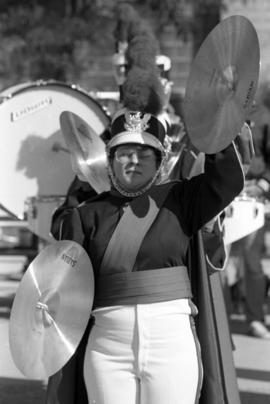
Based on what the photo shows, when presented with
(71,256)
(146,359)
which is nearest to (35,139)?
(71,256)

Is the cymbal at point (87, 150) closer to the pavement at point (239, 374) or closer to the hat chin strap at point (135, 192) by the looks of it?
the hat chin strap at point (135, 192)

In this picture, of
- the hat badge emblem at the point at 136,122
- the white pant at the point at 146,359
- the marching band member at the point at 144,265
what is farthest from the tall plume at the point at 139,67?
the white pant at the point at 146,359

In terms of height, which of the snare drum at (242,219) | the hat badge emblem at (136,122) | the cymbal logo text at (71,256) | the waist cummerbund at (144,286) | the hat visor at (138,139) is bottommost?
the snare drum at (242,219)

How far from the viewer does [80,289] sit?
337 centimetres

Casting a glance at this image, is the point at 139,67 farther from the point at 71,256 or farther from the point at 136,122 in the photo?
the point at 71,256

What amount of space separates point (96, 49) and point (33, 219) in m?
9.61

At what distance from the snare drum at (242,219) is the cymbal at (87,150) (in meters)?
1.10

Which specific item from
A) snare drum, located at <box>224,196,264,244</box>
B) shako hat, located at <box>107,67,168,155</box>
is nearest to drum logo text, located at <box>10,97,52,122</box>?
snare drum, located at <box>224,196,264,244</box>

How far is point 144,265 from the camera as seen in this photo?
333 cm

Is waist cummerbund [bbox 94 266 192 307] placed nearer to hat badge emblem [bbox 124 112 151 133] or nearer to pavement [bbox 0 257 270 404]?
hat badge emblem [bbox 124 112 151 133]

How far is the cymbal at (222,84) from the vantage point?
3104mm

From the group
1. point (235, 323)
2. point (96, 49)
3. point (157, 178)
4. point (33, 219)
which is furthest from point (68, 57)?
point (157, 178)

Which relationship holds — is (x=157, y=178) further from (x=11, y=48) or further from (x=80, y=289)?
(x=11, y=48)

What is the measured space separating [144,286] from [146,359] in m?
0.24
